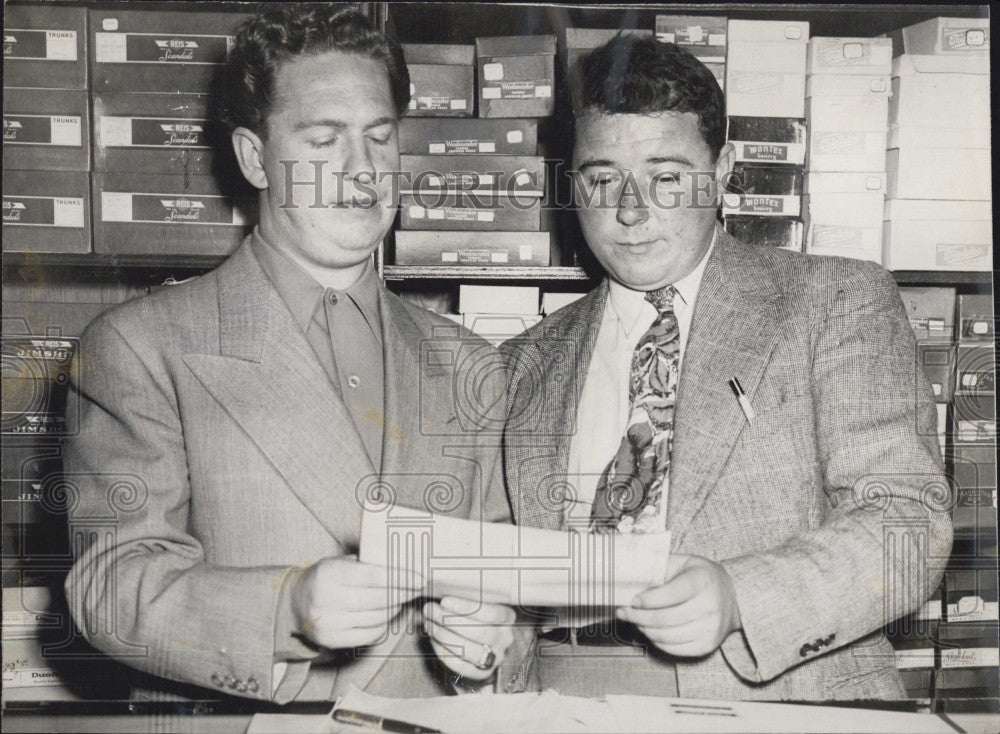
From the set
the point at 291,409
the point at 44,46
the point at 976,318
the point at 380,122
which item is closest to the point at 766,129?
the point at 976,318

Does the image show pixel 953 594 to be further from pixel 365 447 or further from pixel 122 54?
pixel 122 54

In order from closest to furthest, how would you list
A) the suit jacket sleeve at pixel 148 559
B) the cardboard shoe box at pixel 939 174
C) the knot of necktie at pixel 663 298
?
1. the suit jacket sleeve at pixel 148 559
2. the knot of necktie at pixel 663 298
3. the cardboard shoe box at pixel 939 174

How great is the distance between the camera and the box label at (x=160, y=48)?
1.61m

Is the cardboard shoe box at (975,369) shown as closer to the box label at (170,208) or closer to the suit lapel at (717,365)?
the suit lapel at (717,365)

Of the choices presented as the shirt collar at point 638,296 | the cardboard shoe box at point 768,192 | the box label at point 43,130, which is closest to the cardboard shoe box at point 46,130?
the box label at point 43,130

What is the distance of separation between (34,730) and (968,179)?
5.88 ft

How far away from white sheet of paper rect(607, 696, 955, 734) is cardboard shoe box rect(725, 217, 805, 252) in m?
0.87

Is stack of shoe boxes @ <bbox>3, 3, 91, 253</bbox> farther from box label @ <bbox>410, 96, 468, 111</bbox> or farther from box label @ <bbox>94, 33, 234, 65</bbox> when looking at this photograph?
box label @ <bbox>410, 96, 468, 111</bbox>

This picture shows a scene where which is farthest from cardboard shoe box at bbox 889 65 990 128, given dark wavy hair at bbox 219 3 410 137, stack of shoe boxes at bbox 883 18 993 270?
dark wavy hair at bbox 219 3 410 137

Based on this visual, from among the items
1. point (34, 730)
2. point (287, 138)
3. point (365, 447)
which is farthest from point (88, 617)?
point (287, 138)

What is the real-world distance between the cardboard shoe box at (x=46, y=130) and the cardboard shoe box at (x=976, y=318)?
1.74m

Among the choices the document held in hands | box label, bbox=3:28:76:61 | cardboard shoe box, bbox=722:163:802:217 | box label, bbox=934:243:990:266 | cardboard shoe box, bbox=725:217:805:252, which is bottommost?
the document held in hands

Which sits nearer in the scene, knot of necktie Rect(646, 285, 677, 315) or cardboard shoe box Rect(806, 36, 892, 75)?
knot of necktie Rect(646, 285, 677, 315)

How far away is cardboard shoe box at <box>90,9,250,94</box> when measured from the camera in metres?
1.61
